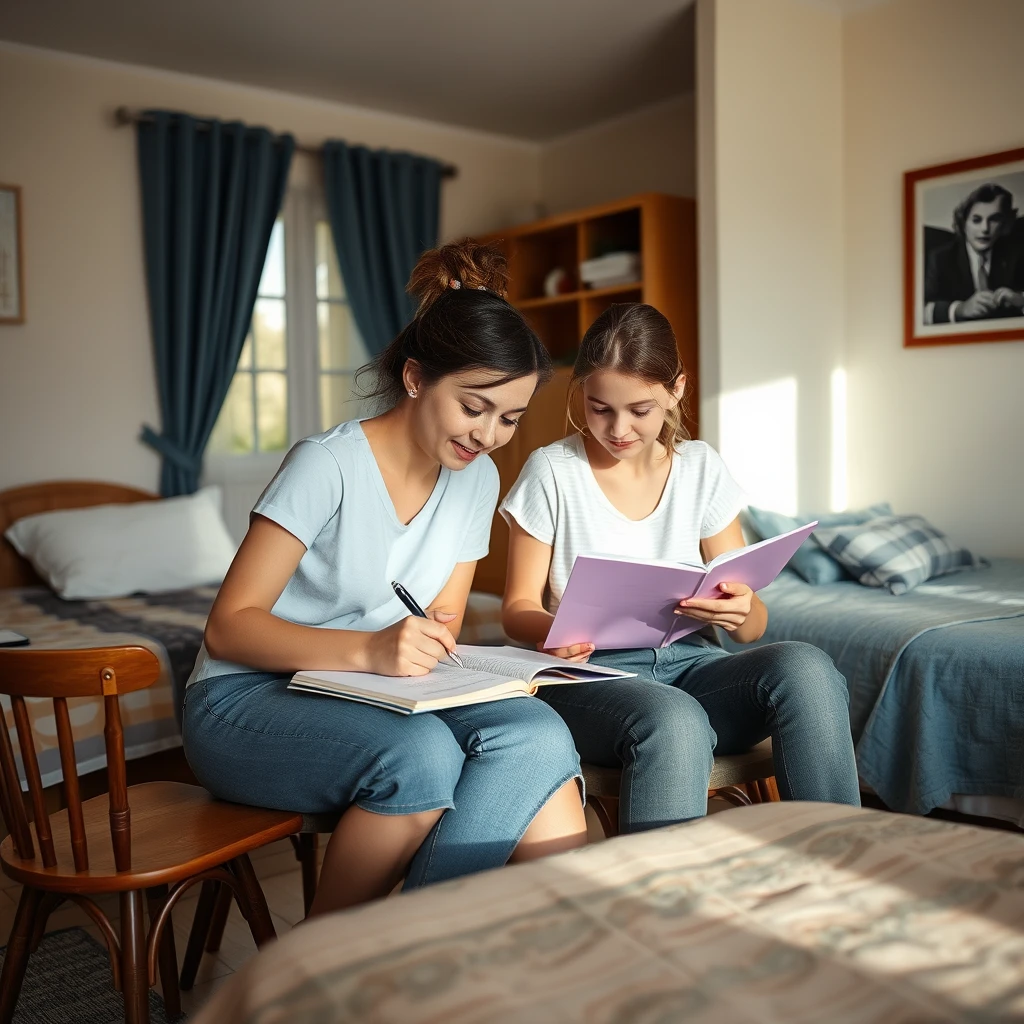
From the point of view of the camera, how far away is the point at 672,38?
3.92 metres

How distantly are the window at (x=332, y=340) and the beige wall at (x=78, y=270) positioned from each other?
0.66 metres

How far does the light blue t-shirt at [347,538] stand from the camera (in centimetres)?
157

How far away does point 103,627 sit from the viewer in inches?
116

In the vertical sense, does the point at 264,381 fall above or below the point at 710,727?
above

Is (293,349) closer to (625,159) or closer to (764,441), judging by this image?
(625,159)

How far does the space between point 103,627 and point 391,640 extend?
5.75 feet

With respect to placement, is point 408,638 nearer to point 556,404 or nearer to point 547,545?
point 547,545

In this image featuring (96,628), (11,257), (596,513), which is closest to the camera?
(596,513)

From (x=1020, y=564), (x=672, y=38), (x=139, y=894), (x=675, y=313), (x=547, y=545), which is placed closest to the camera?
(x=139, y=894)

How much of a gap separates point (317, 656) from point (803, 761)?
75cm

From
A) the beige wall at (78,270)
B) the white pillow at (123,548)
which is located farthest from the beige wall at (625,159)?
→ the white pillow at (123,548)

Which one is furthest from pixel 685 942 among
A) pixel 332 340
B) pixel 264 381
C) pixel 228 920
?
pixel 332 340

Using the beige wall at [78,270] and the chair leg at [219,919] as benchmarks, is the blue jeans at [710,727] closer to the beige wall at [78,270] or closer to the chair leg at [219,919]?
the chair leg at [219,919]

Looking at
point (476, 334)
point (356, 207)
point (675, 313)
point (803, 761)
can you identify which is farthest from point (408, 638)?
point (356, 207)
